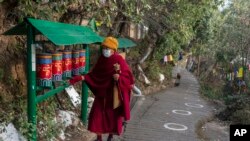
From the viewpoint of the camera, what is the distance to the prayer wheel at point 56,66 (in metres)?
5.45

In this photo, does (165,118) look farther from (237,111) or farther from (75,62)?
(75,62)

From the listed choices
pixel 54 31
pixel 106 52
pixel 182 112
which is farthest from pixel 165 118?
pixel 54 31

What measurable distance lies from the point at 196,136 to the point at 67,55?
4195 millimetres

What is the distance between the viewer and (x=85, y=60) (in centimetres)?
716

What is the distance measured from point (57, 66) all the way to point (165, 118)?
546 centimetres

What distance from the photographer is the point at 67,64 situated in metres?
6.09

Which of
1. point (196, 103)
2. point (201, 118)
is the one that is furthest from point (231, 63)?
point (201, 118)

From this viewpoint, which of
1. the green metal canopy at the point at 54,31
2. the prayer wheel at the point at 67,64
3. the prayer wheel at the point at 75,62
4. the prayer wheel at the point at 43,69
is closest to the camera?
the green metal canopy at the point at 54,31

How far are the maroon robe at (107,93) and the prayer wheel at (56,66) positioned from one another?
475 millimetres

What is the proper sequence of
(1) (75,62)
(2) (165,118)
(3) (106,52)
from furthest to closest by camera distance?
(2) (165,118) → (1) (75,62) → (3) (106,52)

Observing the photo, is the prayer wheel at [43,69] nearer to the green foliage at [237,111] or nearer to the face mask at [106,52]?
the face mask at [106,52]

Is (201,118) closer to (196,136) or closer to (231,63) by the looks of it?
(196,136)

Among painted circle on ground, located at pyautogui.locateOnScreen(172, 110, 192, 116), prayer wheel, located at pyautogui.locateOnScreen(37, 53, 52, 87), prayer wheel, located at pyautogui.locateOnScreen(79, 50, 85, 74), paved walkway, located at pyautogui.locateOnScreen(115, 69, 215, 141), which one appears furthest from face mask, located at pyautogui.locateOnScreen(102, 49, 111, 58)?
painted circle on ground, located at pyautogui.locateOnScreen(172, 110, 192, 116)

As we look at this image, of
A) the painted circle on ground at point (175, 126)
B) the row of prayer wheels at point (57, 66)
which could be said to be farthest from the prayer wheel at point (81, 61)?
the painted circle on ground at point (175, 126)
